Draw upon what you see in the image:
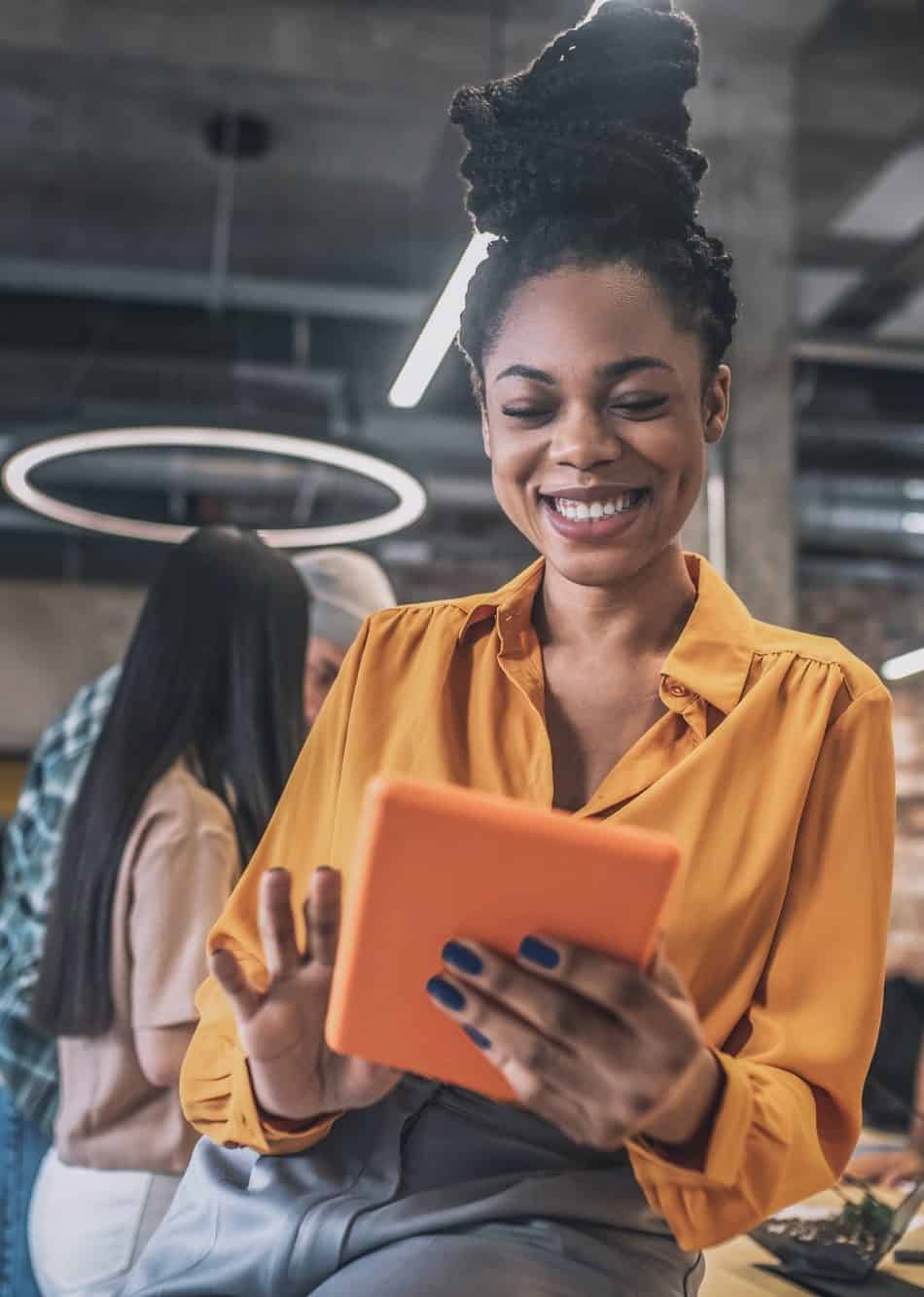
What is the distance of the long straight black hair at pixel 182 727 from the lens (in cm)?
208

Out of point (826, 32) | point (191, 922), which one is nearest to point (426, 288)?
point (826, 32)

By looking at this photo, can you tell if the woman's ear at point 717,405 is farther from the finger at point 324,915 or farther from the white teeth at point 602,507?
the finger at point 324,915

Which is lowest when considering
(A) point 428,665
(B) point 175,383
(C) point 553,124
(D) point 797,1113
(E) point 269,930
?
(D) point 797,1113

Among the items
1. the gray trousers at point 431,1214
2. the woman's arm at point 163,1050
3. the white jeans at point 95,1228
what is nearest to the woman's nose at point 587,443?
the gray trousers at point 431,1214

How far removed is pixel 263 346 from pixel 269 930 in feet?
23.0

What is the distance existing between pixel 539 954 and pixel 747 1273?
1343 mm

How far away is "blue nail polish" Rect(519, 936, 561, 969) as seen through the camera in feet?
2.68

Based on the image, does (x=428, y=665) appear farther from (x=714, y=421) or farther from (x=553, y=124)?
(x=553, y=124)

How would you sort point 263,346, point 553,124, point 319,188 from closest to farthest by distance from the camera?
point 553,124, point 319,188, point 263,346

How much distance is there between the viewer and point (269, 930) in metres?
0.94

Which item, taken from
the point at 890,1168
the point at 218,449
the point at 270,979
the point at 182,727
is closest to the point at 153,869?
the point at 182,727

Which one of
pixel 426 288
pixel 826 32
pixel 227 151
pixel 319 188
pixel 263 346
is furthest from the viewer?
pixel 263 346

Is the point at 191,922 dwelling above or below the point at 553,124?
below

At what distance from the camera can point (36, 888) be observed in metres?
2.64
